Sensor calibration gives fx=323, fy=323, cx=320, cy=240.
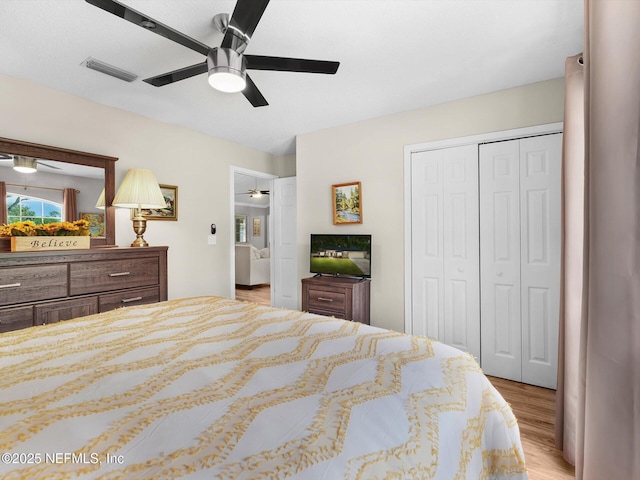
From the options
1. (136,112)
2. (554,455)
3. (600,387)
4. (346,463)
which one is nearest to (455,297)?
(554,455)

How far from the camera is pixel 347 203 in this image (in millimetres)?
3697

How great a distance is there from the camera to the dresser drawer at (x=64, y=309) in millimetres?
2252

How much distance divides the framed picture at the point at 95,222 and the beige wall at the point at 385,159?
2.10 m

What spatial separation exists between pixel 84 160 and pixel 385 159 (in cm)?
287

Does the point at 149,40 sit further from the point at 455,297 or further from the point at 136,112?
the point at 455,297

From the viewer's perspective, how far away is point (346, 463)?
66 centimetres

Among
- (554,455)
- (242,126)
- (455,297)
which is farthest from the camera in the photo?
(242,126)

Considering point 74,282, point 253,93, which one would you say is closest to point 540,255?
point 253,93

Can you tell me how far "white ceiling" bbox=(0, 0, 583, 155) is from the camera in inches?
70.9

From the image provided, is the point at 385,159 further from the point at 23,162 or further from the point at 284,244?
the point at 23,162

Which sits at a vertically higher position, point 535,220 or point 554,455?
point 535,220

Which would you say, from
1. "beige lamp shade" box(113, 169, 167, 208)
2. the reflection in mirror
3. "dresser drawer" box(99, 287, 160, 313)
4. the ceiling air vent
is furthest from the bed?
the ceiling air vent

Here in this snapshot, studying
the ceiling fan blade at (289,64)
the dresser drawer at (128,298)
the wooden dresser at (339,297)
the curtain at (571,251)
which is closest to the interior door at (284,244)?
the wooden dresser at (339,297)

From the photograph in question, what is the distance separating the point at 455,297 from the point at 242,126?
9.61 feet
